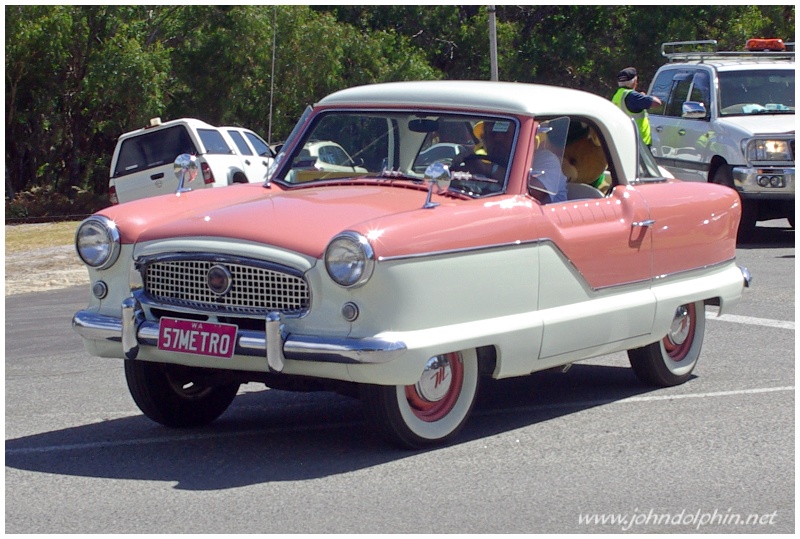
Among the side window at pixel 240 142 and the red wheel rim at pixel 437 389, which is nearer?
the red wheel rim at pixel 437 389

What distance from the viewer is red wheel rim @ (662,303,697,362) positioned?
792 cm

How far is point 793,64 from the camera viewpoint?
52.7 ft

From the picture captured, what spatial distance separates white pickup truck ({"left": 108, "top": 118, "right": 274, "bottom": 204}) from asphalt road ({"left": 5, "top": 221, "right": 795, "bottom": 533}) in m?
12.0

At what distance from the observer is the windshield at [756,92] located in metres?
15.4

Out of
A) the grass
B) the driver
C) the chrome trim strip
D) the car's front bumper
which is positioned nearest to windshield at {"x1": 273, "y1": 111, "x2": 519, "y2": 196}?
the driver

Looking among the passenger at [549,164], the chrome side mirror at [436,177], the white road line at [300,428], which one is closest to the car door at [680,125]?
the white road line at [300,428]

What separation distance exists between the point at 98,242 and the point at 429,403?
1.83 meters

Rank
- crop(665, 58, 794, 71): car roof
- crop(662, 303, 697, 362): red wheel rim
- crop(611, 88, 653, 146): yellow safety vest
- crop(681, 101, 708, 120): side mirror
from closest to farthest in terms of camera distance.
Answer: crop(662, 303, 697, 362): red wheel rim, crop(611, 88, 653, 146): yellow safety vest, crop(681, 101, 708, 120): side mirror, crop(665, 58, 794, 71): car roof

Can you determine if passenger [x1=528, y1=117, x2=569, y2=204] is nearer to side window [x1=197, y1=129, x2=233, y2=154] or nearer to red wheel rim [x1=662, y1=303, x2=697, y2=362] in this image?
red wheel rim [x1=662, y1=303, x2=697, y2=362]

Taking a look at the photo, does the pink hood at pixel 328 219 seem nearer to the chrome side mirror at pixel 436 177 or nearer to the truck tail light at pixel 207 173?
the chrome side mirror at pixel 436 177

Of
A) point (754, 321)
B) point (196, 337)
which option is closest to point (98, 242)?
point (196, 337)

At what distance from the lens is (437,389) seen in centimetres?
630

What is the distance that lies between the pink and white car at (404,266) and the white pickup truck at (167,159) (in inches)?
Result: 508

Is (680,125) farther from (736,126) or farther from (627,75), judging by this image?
(627,75)
